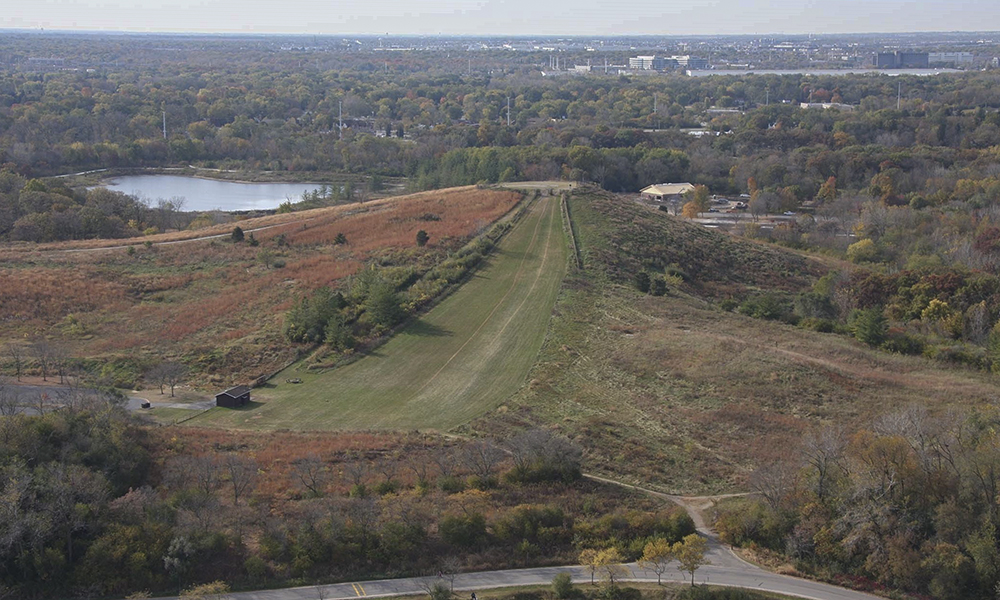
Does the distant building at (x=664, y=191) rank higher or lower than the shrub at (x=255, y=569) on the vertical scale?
higher

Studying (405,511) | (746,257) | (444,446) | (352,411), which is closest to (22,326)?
(352,411)

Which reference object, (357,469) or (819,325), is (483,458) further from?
(819,325)

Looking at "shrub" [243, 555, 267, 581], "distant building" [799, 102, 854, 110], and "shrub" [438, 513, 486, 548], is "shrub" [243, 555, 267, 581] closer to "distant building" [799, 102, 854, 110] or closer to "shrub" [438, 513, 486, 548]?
"shrub" [438, 513, 486, 548]

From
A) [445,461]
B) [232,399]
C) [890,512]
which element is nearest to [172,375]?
[232,399]

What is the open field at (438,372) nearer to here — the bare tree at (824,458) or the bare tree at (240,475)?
the bare tree at (240,475)

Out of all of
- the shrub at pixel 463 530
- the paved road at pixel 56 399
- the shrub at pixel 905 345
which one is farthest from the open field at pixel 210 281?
the shrub at pixel 905 345
